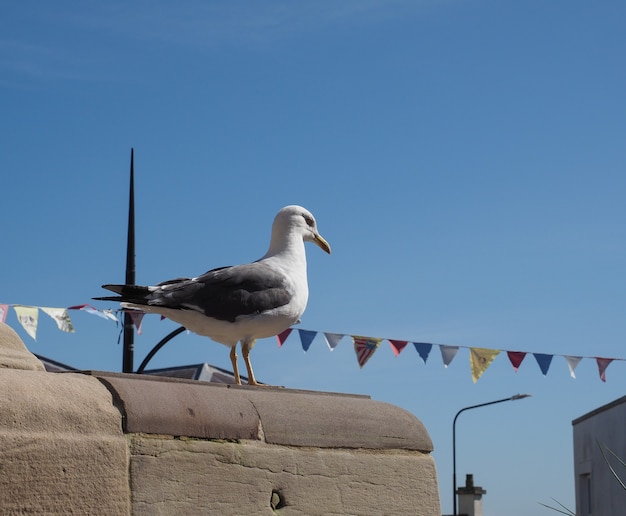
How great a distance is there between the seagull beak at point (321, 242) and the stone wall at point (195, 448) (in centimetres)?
142

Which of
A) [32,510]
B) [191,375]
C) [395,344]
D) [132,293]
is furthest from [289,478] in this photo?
[191,375]

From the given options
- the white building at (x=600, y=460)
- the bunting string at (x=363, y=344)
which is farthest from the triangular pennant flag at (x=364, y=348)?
the white building at (x=600, y=460)

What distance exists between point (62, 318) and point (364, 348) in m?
3.79

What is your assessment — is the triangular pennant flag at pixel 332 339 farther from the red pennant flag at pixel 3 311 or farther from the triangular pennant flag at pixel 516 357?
the red pennant flag at pixel 3 311

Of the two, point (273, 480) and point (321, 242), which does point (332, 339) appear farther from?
point (273, 480)

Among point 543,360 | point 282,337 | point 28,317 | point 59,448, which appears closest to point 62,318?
point 28,317

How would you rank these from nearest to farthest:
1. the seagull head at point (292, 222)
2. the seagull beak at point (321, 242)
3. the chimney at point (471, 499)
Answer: the seagull head at point (292, 222) < the seagull beak at point (321, 242) < the chimney at point (471, 499)

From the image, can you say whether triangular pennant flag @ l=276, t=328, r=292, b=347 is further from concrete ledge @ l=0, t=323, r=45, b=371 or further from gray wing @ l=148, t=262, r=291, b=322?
concrete ledge @ l=0, t=323, r=45, b=371

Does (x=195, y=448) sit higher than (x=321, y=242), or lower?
lower

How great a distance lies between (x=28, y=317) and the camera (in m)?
11.6

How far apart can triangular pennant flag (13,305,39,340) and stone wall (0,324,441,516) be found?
749 centimetres

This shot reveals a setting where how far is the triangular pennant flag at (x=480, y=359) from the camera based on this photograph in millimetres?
14062

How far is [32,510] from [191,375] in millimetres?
18587

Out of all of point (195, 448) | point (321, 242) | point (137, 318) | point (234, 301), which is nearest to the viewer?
point (195, 448)
